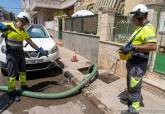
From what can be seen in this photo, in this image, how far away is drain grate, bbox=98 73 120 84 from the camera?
228 inches

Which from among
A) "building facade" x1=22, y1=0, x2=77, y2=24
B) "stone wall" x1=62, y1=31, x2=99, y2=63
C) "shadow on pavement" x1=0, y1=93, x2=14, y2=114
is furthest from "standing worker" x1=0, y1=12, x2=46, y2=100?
"building facade" x1=22, y1=0, x2=77, y2=24

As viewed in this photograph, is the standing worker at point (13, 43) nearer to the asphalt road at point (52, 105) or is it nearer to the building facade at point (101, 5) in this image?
the asphalt road at point (52, 105)

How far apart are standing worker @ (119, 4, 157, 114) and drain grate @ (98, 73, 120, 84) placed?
85.1 inches

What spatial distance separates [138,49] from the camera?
319 centimetres

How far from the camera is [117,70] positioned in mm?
6250

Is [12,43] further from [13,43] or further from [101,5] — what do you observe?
[101,5]

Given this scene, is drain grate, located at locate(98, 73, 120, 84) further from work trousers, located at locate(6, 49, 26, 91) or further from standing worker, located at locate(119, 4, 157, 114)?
work trousers, located at locate(6, 49, 26, 91)

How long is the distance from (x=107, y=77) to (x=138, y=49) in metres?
2.98

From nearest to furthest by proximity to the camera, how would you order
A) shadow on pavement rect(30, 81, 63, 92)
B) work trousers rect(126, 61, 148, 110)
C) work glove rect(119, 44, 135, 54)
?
work glove rect(119, 44, 135, 54) → work trousers rect(126, 61, 148, 110) → shadow on pavement rect(30, 81, 63, 92)

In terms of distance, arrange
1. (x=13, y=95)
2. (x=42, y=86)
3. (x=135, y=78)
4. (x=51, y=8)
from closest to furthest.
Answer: (x=135, y=78) < (x=13, y=95) < (x=42, y=86) < (x=51, y=8)

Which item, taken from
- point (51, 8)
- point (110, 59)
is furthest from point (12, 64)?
point (51, 8)

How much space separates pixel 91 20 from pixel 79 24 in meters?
1.88

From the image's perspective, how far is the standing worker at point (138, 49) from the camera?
10.2 feet

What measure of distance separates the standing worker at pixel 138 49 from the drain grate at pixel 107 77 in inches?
85.1
